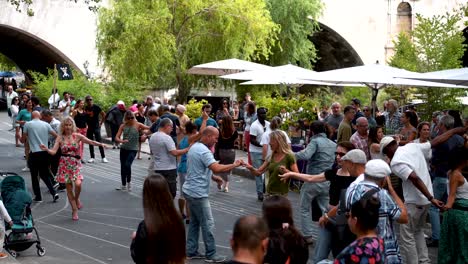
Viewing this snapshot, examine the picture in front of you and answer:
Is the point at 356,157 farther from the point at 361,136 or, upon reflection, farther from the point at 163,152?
the point at 361,136

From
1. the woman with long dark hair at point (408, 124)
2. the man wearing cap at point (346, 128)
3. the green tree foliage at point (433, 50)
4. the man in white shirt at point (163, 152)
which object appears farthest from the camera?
the green tree foliage at point (433, 50)

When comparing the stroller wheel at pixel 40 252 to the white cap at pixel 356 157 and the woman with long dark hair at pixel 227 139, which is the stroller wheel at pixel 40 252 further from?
the woman with long dark hair at pixel 227 139

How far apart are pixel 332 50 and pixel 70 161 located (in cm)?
3447

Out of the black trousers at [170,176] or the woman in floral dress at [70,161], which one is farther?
the woman in floral dress at [70,161]

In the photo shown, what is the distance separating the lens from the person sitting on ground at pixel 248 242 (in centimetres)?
539

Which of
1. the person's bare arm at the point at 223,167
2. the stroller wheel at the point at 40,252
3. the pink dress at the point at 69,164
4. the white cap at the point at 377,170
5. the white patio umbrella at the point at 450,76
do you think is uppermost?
the white patio umbrella at the point at 450,76

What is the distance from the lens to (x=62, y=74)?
1259 inches

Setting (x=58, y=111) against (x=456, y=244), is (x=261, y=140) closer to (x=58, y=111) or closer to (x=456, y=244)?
(x=456, y=244)

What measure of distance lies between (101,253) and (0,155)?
12.6 m

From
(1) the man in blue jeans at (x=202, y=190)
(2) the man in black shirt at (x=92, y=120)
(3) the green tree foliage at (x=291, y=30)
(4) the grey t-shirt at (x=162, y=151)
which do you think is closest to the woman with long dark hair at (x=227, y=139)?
(4) the grey t-shirt at (x=162, y=151)

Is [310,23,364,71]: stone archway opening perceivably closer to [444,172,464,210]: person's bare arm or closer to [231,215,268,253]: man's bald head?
[444,172,464,210]: person's bare arm

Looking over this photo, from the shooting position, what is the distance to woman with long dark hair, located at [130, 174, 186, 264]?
21.1 feet

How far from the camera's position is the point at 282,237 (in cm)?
634

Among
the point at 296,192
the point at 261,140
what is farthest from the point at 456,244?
the point at 296,192
